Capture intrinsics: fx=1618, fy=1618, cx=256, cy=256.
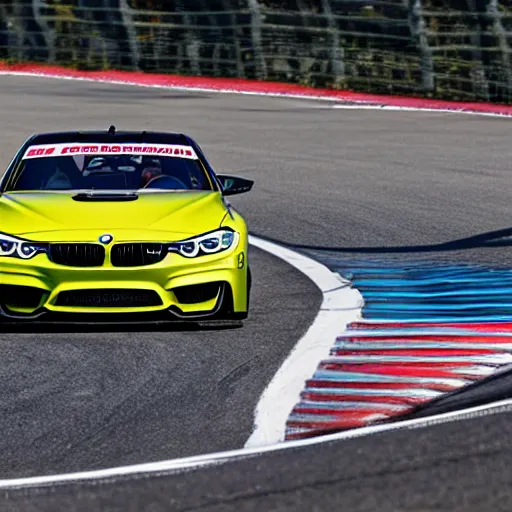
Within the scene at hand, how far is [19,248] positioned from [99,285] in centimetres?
55

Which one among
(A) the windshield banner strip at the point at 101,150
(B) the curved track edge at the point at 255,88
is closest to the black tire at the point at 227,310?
(A) the windshield banner strip at the point at 101,150

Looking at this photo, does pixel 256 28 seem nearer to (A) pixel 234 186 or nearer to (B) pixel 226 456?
(A) pixel 234 186

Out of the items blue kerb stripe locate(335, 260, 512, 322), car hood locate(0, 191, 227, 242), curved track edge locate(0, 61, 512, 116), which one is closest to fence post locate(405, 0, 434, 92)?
curved track edge locate(0, 61, 512, 116)

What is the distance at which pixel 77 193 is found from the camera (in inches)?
424

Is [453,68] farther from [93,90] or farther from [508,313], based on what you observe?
[508,313]

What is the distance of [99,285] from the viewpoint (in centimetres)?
962

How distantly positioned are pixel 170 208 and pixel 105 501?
4659 mm

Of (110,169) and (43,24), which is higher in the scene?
(110,169)

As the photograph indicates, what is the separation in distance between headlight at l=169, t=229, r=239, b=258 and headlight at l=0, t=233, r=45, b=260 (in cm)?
81

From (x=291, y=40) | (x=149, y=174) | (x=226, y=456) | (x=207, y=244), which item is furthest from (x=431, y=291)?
(x=291, y=40)

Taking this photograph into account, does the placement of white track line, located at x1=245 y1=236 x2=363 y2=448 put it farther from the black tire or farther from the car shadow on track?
the car shadow on track

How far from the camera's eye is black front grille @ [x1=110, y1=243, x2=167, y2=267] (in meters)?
9.72

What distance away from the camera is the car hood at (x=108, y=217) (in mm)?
→ 9797

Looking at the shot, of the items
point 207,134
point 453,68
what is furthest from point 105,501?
point 453,68
